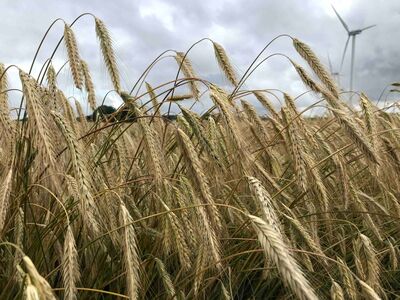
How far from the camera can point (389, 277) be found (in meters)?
3.04

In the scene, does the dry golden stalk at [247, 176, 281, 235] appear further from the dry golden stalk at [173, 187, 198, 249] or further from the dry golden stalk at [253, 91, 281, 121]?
the dry golden stalk at [253, 91, 281, 121]

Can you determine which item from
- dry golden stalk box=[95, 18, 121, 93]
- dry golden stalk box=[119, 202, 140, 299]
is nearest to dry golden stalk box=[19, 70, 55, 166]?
dry golden stalk box=[119, 202, 140, 299]

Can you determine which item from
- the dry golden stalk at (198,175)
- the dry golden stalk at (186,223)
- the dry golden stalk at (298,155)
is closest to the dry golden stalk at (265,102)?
the dry golden stalk at (298,155)

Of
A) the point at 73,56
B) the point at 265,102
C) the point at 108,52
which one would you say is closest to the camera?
the point at 73,56

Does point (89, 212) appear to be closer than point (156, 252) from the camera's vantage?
Yes

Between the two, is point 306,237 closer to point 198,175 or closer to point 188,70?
point 198,175

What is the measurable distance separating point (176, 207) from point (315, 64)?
1.21 meters

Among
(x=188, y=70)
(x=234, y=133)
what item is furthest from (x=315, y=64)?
(x=234, y=133)

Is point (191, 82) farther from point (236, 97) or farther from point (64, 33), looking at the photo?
point (64, 33)

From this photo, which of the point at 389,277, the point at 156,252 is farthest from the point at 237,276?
the point at 389,277

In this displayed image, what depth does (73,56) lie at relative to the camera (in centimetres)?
254

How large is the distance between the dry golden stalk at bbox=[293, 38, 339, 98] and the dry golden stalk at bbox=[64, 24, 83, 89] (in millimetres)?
1330

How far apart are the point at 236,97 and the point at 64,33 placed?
3.76 feet

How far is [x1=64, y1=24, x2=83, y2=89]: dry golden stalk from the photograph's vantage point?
2.52 metres
